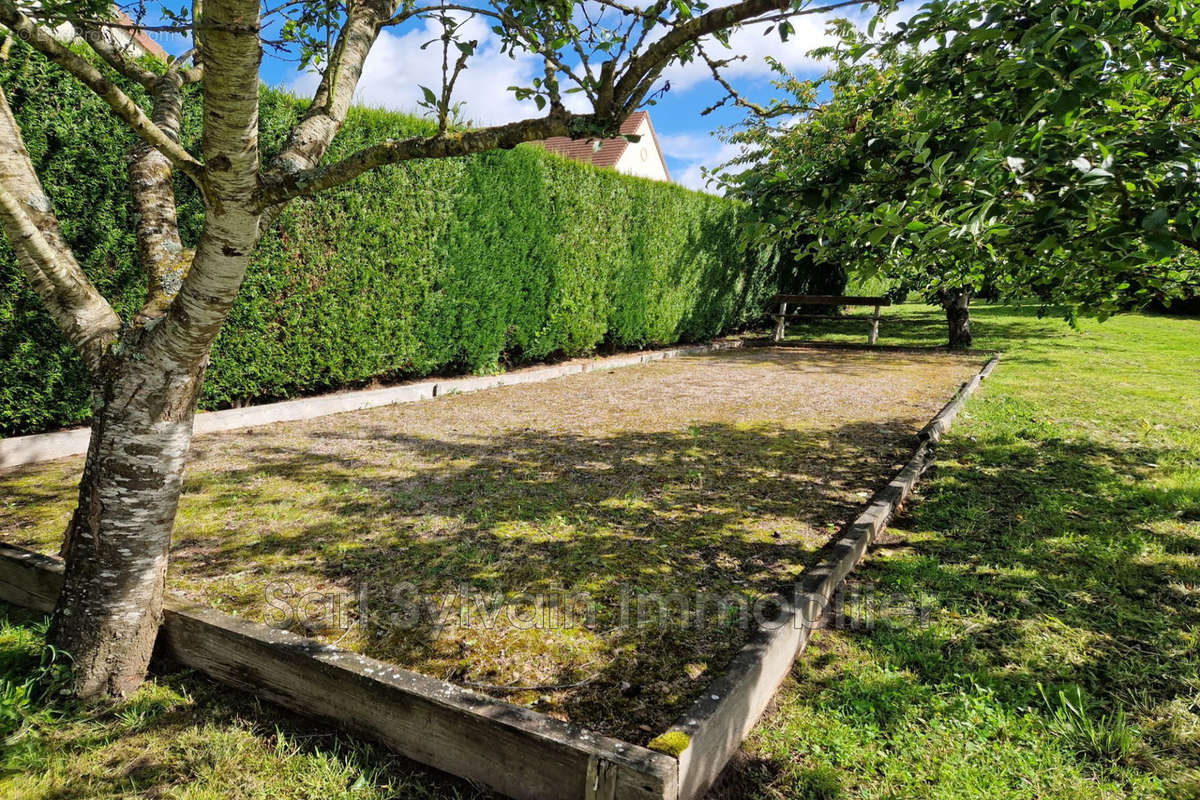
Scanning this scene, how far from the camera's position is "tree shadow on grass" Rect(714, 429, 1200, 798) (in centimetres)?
238

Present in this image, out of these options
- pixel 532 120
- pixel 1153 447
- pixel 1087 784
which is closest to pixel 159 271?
pixel 532 120

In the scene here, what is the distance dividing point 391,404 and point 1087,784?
744cm

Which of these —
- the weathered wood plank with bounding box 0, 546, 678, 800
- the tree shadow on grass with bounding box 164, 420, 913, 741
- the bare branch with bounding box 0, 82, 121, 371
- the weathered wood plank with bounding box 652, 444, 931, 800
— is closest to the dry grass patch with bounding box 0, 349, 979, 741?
the tree shadow on grass with bounding box 164, 420, 913, 741

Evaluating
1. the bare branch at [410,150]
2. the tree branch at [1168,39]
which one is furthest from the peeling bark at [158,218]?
the tree branch at [1168,39]

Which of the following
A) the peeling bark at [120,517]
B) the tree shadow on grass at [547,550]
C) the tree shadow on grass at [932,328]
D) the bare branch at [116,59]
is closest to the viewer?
the peeling bark at [120,517]

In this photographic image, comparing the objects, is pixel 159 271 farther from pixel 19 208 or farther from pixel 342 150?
pixel 342 150

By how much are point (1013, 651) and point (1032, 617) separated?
0.39 metres

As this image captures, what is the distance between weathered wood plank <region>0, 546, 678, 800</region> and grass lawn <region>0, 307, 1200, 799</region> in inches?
3.8

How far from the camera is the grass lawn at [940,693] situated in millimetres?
2035

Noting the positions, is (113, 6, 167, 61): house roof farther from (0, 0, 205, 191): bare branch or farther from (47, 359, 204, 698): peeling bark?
(47, 359, 204, 698): peeling bark

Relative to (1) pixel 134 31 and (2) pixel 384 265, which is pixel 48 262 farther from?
(2) pixel 384 265

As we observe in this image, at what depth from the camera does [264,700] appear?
2383 mm

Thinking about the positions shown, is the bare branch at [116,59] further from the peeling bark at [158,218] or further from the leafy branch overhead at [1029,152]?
the leafy branch overhead at [1029,152]

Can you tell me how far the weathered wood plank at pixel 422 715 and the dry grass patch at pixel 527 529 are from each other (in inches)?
15.2
